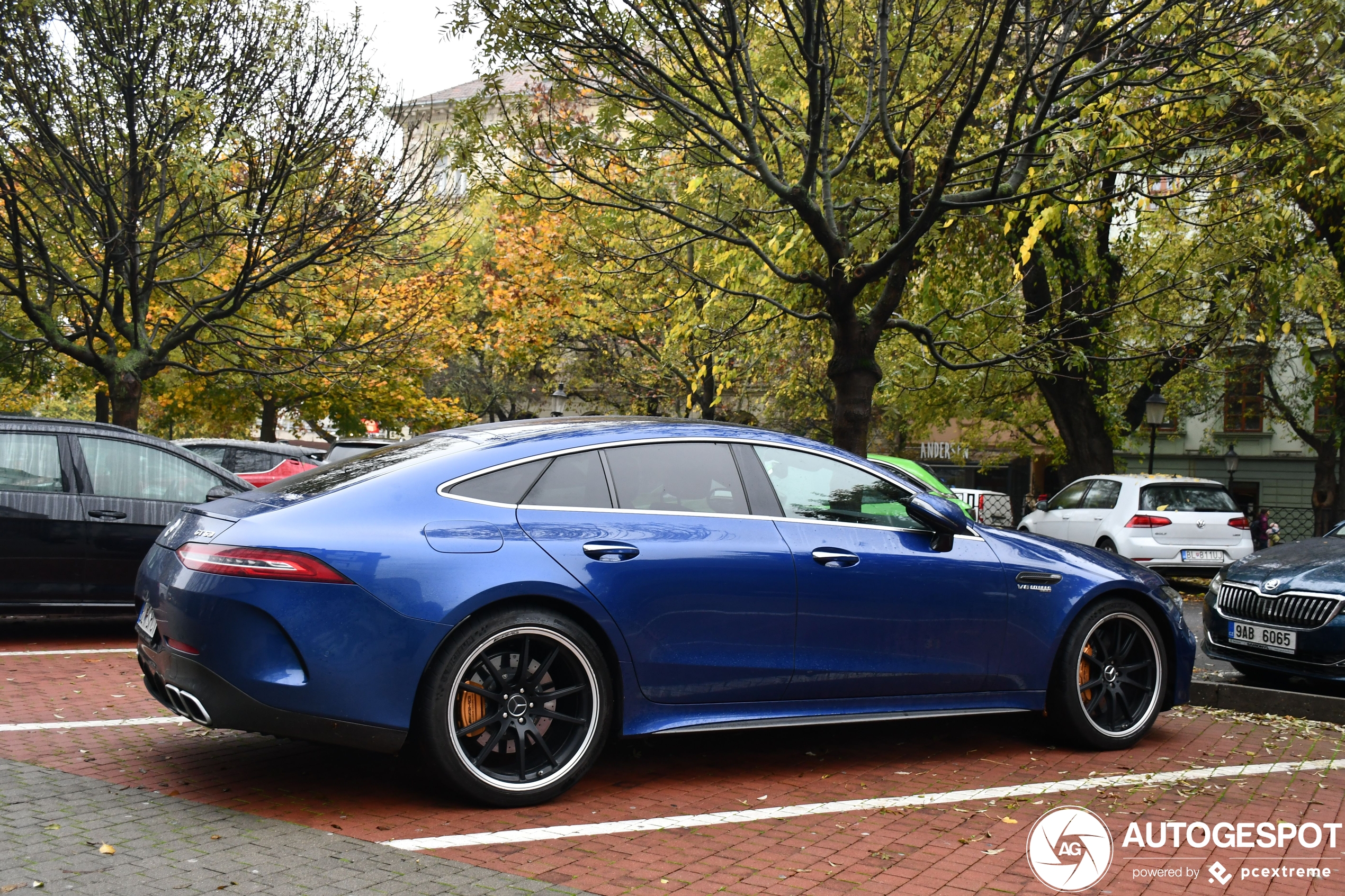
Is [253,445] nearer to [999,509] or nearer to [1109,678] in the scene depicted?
[1109,678]

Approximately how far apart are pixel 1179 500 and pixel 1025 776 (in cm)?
1289

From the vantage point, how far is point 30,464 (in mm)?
8836

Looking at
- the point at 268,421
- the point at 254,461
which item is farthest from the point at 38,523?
the point at 268,421

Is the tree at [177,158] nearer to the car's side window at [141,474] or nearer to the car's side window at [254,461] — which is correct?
the car's side window at [254,461]

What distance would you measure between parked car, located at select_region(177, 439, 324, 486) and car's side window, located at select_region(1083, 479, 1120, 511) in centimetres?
1214

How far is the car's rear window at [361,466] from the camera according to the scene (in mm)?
5141

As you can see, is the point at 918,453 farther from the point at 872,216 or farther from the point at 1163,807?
the point at 1163,807

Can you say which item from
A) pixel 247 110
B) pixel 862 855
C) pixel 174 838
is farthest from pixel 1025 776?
pixel 247 110

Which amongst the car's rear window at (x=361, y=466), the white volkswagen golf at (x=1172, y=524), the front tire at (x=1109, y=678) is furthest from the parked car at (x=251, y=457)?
the front tire at (x=1109, y=678)

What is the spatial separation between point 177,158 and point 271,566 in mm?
10909

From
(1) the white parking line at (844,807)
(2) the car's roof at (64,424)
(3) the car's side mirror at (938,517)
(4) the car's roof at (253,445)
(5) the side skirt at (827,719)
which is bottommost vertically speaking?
(1) the white parking line at (844,807)

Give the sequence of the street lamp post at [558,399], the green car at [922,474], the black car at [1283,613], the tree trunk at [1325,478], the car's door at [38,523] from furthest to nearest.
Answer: the tree trunk at [1325,478] < the street lamp post at [558,399] < the green car at [922,474] < the car's door at [38,523] < the black car at [1283,613]

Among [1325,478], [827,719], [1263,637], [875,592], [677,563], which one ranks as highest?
[1325,478]

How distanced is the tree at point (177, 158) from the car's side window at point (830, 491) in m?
10.3
